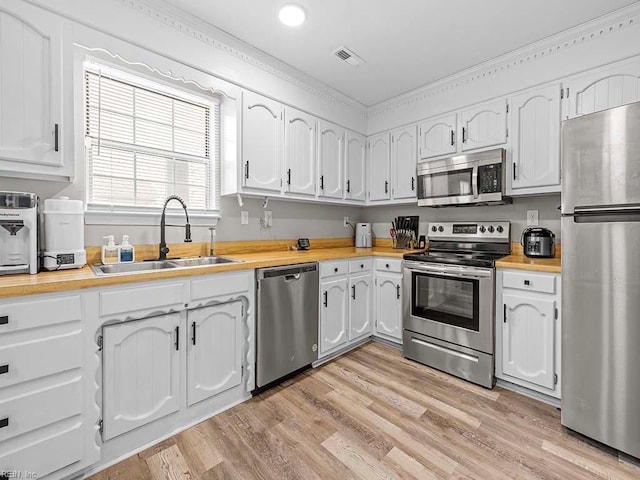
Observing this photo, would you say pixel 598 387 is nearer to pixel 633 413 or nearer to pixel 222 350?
pixel 633 413

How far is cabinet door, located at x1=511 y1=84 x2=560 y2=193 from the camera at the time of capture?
2258 mm

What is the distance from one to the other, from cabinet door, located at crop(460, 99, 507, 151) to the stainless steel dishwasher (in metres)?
1.78

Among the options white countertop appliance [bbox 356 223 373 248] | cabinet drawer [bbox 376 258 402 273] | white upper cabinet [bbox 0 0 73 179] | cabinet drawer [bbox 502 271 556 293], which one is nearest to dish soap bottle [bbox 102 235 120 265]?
white upper cabinet [bbox 0 0 73 179]

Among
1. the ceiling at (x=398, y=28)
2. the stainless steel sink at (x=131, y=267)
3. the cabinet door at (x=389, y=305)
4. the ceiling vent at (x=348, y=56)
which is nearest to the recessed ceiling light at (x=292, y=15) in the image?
the ceiling at (x=398, y=28)

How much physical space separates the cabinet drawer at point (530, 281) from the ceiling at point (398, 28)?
1730mm

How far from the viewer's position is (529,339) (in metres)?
2.07

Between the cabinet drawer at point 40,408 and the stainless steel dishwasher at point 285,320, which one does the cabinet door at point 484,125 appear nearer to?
the stainless steel dishwasher at point 285,320

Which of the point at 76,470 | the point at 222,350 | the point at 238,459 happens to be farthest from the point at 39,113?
the point at 238,459

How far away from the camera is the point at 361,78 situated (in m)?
2.87

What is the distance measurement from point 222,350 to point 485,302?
1.87 metres

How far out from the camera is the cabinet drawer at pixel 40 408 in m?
1.20

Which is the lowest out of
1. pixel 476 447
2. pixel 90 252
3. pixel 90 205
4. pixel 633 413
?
pixel 476 447

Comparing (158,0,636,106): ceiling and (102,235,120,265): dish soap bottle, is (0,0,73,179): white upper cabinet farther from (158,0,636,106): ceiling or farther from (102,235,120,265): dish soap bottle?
(158,0,636,106): ceiling

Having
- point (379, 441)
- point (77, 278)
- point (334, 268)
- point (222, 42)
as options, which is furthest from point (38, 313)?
point (222, 42)
